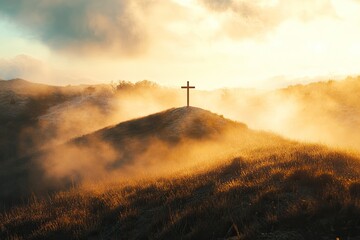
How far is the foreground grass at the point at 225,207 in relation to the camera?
8562 mm

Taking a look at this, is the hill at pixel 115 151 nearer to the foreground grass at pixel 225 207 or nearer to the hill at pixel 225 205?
the hill at pixel 225 205

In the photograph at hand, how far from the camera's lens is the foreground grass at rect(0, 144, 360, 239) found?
856 cm

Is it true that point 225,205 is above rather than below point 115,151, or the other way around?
above

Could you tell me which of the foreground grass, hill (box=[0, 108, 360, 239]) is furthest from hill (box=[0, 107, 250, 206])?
the foreground grass

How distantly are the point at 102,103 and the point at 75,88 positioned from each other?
15760mm

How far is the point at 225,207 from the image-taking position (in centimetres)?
1025

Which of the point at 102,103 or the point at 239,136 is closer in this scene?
the point at 239,136

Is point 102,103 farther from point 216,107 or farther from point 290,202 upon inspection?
point 290,202

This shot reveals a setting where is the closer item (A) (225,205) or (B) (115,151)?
(A) (225,205)

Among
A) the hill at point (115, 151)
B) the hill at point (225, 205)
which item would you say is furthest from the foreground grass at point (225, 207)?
the hill at point (115, 151)

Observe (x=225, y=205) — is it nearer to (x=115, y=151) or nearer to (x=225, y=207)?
(x=225, y=207)

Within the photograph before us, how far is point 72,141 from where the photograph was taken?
3350 cm

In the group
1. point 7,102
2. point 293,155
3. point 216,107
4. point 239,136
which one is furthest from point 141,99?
point 293,155

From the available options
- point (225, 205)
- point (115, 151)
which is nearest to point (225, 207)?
point (225, 205)
